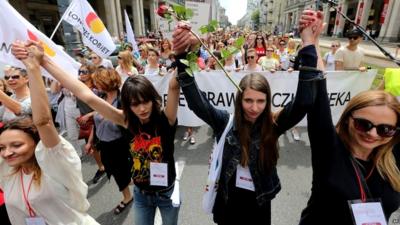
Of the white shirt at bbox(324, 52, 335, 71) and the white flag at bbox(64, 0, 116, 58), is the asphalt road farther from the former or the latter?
the white flag at bbox(64, 0, 116, 58)

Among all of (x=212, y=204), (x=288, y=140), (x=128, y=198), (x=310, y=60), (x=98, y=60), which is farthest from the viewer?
(x=98, y=60)

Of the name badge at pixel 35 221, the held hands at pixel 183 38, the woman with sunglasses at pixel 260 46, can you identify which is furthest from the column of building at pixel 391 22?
the name badge at pixel 35 221

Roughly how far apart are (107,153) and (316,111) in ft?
8.32

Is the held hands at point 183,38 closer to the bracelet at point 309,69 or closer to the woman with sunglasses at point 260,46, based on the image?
the bracelet at point 309,69

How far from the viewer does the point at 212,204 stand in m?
1.82

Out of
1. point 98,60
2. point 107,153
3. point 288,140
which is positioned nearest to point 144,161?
point 107,153

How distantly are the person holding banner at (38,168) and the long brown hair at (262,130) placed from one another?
1.11m

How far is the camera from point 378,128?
1307 millimetres

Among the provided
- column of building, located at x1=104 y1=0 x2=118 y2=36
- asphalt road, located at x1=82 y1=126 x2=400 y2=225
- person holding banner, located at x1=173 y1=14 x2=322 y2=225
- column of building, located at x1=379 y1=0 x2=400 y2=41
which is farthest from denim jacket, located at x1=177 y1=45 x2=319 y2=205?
column of building, located at x1=379 y1=0 x2=400 y2=41

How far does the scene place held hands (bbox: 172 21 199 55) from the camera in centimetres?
135

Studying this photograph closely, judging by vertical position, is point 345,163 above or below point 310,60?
below

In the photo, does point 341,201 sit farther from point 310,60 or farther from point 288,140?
point 288,140

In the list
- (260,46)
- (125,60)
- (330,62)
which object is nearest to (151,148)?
(125,60)

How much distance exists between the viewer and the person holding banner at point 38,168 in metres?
1.41
